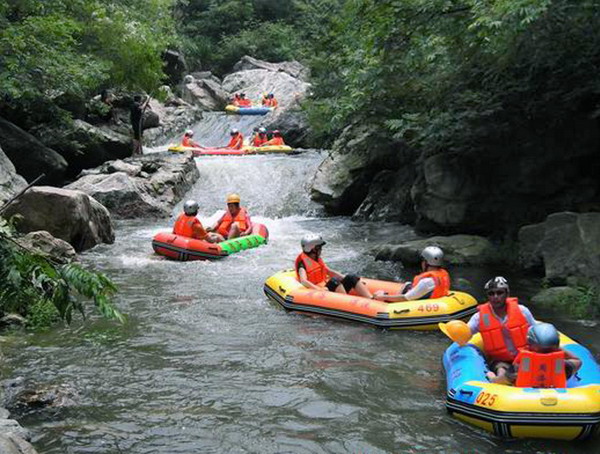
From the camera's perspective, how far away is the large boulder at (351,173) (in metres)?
16.1

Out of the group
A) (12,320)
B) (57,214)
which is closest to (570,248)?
(12,320)

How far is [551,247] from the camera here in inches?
373

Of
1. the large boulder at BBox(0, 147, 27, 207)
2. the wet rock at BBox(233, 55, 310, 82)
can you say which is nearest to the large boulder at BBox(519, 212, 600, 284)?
the large boulder at BBox(0, 147, 27, 207)

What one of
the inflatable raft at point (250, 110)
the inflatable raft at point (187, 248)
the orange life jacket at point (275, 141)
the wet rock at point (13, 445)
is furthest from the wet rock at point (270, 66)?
the wet rock at point (13, 445)

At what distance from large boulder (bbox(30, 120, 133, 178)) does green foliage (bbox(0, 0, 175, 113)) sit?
3.53ft

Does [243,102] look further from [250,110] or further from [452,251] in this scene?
[452,251]

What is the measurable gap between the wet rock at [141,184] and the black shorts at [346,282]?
8424 millimetres

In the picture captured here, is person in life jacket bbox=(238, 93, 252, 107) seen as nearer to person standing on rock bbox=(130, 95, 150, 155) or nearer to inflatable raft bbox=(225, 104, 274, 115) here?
inflatable raft bbox=(225, 104, 274, 115)

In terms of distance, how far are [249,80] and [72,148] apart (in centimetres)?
1709

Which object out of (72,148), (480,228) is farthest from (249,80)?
(480,228)

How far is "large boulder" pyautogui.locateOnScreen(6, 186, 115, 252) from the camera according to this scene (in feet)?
37.2

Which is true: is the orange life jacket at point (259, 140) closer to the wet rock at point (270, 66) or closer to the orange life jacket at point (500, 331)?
the wet rock at point (270, 66)

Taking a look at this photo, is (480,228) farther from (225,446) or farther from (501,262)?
(225,446)

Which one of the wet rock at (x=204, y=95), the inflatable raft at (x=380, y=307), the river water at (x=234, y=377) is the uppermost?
the wet rock at (x=204, y=95)
